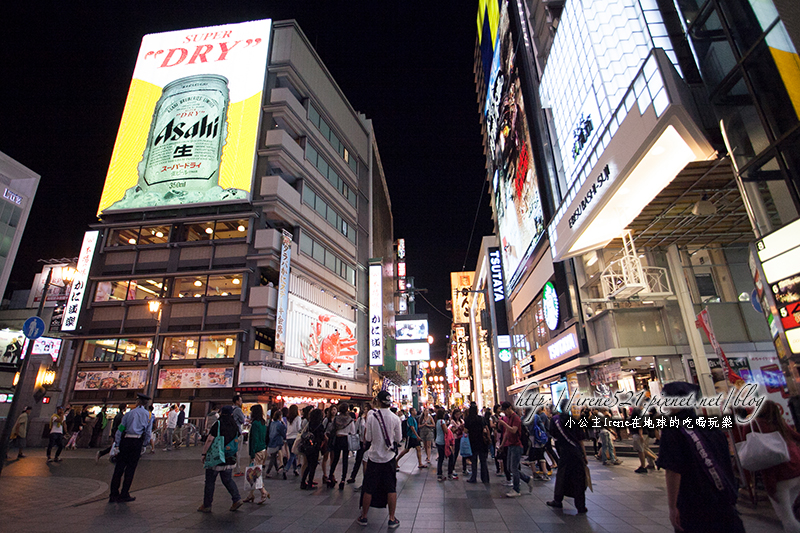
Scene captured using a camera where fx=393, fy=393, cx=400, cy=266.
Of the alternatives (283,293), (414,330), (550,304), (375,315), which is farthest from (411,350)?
(550,304)

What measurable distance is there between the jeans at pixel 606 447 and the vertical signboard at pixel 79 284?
32.9 metres

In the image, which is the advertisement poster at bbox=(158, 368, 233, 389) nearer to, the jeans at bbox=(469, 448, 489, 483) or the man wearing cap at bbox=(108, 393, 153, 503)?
the man wearing cap at bbox=(108, 393, 153, 503)

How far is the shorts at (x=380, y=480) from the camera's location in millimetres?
6410

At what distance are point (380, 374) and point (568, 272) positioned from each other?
114 feet

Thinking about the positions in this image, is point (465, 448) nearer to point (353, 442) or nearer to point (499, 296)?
point (353, 442)

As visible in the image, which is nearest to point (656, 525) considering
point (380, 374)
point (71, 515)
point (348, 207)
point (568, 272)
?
point (71, 515)

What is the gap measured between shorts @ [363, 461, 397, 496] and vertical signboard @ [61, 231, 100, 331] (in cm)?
3068

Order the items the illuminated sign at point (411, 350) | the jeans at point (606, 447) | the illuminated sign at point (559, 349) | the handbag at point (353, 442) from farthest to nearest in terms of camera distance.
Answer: the illuminated sign at point (411, 350) < the illuminated sign at point (559, 349) < the jeans at point (606, 447) < the handbag at point (353, 442)

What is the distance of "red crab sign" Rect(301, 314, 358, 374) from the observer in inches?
1194

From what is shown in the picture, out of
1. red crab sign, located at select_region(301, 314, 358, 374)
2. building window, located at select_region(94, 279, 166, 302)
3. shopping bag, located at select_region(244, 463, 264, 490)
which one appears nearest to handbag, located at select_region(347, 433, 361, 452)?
shopping bag, located at select_region(244, 463, 264, 490)

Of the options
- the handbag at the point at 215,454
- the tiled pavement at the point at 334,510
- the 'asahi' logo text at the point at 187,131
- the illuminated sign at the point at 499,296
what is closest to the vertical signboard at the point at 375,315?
the illuminated sign at the point at 499,296

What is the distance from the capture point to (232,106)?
103ft

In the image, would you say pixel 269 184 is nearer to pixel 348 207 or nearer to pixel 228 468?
pixel 348 207

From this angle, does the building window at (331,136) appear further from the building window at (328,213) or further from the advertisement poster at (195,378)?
the advertisement poster at (195,378)
